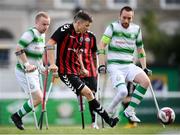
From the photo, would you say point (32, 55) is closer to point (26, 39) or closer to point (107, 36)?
point (26, 39)

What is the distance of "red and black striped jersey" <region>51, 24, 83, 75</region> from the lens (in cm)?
1895

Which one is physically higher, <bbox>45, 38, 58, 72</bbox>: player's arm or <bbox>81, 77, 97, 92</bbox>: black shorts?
<bbox>45, 38, 58, 72</bbox>: player's arm

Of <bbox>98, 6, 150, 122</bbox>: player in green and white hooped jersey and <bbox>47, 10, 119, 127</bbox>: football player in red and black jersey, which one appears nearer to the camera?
<bbox>47, 10, 119, 127</bbox>: football player in red and black jersey

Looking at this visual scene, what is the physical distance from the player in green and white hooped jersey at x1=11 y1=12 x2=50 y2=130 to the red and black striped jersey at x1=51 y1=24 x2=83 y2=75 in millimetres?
631

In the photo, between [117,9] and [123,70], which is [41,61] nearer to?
[123,70]

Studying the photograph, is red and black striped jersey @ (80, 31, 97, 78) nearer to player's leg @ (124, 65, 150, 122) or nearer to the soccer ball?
player's leg @ (124, 65, 150, 122)

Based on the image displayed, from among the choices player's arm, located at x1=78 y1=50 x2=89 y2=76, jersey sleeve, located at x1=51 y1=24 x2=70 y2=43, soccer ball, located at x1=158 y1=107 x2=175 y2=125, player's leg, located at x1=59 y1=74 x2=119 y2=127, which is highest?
jersey sleeve, located at x1=51 y1=24 x2=70 y2=43

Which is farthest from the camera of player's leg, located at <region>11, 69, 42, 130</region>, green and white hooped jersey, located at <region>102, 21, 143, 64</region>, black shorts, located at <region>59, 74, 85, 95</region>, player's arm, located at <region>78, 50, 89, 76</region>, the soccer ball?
player's leg, located at <region>11, 69, 42, 130</region>

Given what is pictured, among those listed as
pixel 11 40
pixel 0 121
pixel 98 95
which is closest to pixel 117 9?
pixel 11 40

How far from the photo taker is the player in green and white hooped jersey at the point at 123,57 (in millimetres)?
20047

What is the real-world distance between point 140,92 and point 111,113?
28.1 inches

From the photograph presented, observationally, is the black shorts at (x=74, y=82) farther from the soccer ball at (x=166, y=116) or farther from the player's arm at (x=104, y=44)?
the soccer ball at (x=166, y=116)

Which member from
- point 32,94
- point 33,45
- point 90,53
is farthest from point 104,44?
point 32,94

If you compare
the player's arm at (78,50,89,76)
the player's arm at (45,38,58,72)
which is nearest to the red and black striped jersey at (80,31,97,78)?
the player's arm at (78,50,89,76)
